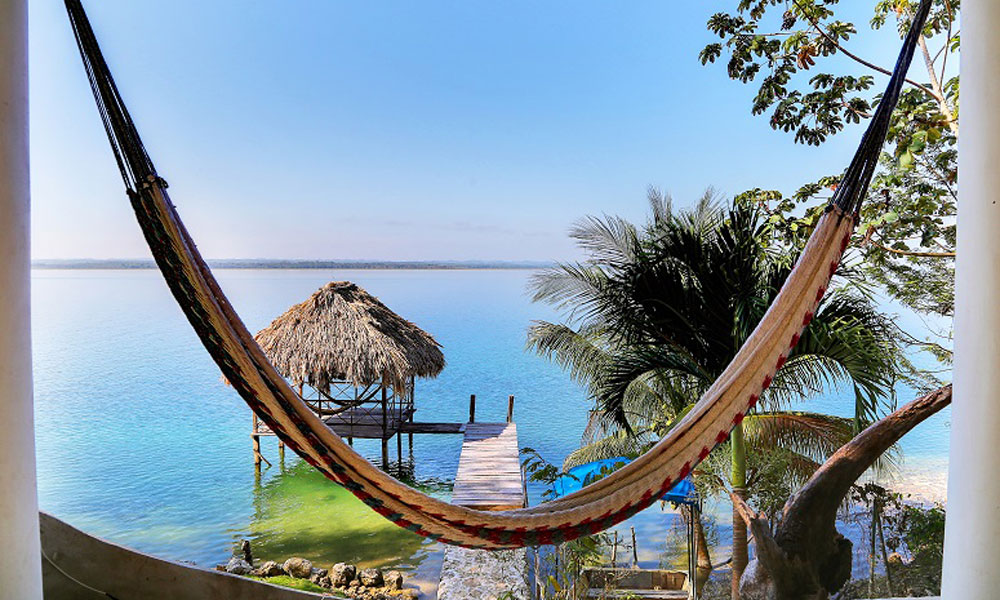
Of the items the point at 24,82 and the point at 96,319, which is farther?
the point at 96,319

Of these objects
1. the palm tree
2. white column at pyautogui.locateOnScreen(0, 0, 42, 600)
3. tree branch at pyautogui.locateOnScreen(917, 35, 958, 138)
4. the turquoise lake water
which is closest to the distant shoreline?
the turquoise lake water

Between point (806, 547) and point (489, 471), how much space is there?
4618 millimetres

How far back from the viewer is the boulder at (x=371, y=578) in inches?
255

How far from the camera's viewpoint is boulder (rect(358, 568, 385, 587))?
21.2 feet

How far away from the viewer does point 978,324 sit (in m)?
1.05

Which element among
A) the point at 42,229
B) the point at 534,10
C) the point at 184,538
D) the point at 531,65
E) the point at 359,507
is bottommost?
the point at 184,538

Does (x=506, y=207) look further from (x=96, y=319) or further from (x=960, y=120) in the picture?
(x=960, y=120)

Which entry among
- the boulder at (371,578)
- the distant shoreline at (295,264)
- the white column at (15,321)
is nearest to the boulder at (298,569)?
the boulder at (371,578)

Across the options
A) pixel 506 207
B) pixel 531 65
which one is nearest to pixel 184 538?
pixel 506 207

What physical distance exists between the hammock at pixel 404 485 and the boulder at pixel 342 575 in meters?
5.57

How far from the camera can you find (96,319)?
3350 cm

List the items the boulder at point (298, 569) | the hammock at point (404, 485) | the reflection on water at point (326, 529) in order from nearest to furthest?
the hammock at point (404, 485) < the boulder at point (298, 569) < the reflection on water at point (326, 529)

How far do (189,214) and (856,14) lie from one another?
93.0ft

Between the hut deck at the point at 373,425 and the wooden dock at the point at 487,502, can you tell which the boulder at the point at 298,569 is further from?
the hut deck at the point at 373,425
